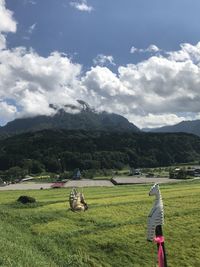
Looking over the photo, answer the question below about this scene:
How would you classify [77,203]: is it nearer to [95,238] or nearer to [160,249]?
[95,238]

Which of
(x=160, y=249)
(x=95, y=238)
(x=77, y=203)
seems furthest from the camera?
(x=77, y=203)

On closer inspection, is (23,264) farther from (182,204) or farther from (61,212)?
(182,204)

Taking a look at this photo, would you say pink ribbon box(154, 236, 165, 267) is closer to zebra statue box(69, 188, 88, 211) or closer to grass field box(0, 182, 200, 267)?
grass field box(0, 182, 200, 267)

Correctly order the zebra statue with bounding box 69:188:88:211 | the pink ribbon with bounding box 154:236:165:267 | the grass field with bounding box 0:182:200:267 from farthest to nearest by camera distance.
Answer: the zebra statue with bounding box 69:188:88:211, the grass field with bounding box 0:182:200:267, the pink ribbon with bounding box 154:236:165:267

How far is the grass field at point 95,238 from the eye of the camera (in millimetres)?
32219

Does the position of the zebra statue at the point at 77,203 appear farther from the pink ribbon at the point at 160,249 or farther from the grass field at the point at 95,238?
the pink ribbon at the point at 160,249

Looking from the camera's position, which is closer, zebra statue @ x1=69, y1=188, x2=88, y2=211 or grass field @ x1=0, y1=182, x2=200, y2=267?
grass field @ x1=0, y1=182, x2=200, y2=267

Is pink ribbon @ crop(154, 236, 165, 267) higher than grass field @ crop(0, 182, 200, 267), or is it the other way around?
pink ribbon @ crop(154, 236, 165, 267)

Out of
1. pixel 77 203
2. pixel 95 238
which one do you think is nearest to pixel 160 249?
pixel 95 238

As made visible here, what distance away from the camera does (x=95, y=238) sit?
38656 mm

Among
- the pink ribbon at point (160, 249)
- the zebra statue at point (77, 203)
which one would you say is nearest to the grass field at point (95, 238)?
the zebra statue at point (77, 203)

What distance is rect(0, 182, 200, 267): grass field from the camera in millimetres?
32219

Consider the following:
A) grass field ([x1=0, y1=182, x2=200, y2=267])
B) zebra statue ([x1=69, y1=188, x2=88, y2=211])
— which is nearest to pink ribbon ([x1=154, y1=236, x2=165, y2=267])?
grass field ([x1=0, y1=182, x2=200, y2=267])

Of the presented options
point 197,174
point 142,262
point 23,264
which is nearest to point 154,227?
point 23,264
